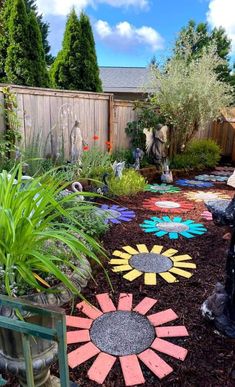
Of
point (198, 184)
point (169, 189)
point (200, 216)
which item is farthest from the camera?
point (198, 184)

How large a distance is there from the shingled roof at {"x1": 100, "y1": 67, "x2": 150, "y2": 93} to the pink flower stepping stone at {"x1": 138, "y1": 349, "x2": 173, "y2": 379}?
15.4 metres

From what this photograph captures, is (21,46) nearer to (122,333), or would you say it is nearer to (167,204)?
(167,204)

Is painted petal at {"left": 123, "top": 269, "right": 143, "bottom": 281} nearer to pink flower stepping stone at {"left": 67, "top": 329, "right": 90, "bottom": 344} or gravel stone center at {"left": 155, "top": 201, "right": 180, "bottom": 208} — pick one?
pink flower stepping stone at {"left": 67, "top": 329, "right": 90, "bottom": 344}

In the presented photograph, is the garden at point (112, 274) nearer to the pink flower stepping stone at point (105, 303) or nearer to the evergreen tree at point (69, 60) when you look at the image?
the pink flower stepping stone at point (105, 303)

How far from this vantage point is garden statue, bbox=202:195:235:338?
1643 mm

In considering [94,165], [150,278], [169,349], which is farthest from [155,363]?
[94,165]

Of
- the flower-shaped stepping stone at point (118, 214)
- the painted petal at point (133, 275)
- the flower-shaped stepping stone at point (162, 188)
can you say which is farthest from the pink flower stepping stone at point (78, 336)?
the flower-shaped stepping stone at point (162, 188)

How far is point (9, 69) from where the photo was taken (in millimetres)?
7727

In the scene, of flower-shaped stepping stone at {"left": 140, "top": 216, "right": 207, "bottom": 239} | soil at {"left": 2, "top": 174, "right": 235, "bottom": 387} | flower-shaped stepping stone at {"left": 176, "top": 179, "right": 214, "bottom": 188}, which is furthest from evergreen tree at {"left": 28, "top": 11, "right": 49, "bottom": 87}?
flower-shaped stepping stone at {"left": 140, "top": 216, "right": 207, "bottom": 239}

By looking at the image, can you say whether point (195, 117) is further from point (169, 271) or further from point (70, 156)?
point (169, 271)

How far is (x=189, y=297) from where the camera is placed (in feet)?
6.97

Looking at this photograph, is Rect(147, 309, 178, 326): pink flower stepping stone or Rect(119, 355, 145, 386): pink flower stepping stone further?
Rect(147, 309, 178, 326): pink flower stepping stone

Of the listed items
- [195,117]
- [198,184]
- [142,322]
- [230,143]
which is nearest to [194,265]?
[142,322]

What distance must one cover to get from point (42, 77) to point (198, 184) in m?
5.05
